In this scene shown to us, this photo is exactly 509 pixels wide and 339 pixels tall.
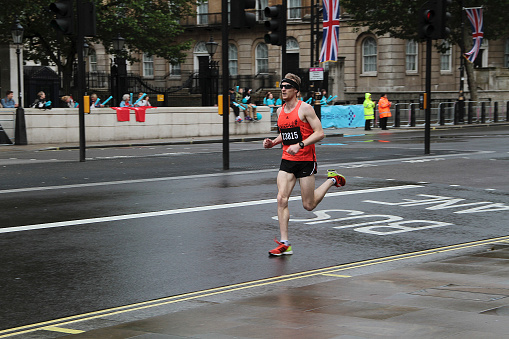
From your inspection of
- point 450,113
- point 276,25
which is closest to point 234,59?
point 450,113

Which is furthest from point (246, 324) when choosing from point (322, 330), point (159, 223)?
point (159, 223)

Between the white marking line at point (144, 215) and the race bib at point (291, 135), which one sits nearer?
the race bib at point (291, 135)

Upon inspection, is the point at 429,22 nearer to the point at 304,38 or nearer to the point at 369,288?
the point at 369,288

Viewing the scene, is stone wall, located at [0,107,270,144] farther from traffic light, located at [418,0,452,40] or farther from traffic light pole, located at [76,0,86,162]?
traffic light, located at [418,0,452,40]

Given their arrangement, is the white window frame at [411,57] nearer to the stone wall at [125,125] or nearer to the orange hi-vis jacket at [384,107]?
the orange hi-vis jacket at [384,107]

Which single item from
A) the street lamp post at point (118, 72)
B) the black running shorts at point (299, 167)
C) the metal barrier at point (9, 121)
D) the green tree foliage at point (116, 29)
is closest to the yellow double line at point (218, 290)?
the black running shorts at point (299, 167)

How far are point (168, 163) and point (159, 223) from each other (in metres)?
8.54

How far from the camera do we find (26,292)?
21.8 feet

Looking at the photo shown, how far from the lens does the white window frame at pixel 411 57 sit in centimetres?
5472

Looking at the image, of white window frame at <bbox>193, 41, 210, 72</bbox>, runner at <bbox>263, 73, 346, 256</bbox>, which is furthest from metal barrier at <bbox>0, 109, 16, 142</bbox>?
white window frame at <bbox>193, 41, 210, 72</bbox>

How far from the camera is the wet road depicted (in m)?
7.04

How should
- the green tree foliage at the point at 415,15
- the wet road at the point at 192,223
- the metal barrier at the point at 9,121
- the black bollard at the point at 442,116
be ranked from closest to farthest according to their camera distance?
1. the wet road at the point at 192,223
2. the metal barrier at the point at 9,121
3. the black bollard at the point at 442,116
4. the green tree foliage at the point at 415,15

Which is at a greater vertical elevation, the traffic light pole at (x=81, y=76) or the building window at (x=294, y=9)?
the building window at (x=294, y=9)

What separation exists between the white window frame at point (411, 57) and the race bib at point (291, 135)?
1878 inches
